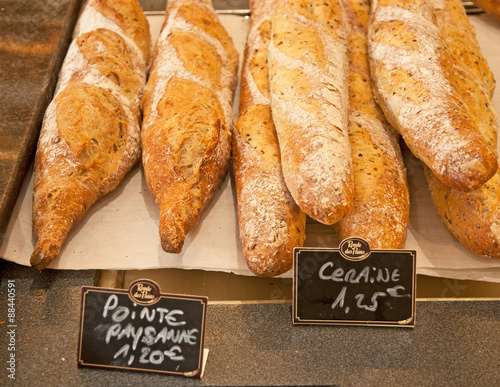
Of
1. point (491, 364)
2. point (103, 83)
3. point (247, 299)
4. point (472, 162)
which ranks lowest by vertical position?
point (247, 299)

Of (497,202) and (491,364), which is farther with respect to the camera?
(497,202)

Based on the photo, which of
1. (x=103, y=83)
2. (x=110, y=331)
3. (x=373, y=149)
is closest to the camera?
(x=110, y=331)

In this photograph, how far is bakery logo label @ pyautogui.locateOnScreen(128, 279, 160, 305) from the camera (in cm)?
120

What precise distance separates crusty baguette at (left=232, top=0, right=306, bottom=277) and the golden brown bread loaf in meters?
1.15

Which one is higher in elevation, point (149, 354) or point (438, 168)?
point (438, 168)

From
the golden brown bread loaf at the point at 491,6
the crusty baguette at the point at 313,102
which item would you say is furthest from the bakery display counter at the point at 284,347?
the golden brown bread loaf at the point at 491,6

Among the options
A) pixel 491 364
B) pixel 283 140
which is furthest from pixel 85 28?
pixel 491 364

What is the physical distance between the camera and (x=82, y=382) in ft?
4.09

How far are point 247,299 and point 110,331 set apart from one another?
460 mm

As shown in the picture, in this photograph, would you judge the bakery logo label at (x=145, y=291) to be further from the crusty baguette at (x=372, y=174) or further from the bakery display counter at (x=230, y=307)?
the crusty baguette at (x=372, y=174)

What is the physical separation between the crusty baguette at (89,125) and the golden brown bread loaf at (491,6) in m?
1.59

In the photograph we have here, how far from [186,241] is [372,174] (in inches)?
25.0

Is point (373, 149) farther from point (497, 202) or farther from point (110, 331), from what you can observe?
point (110, 331)

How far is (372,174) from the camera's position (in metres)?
1.61
